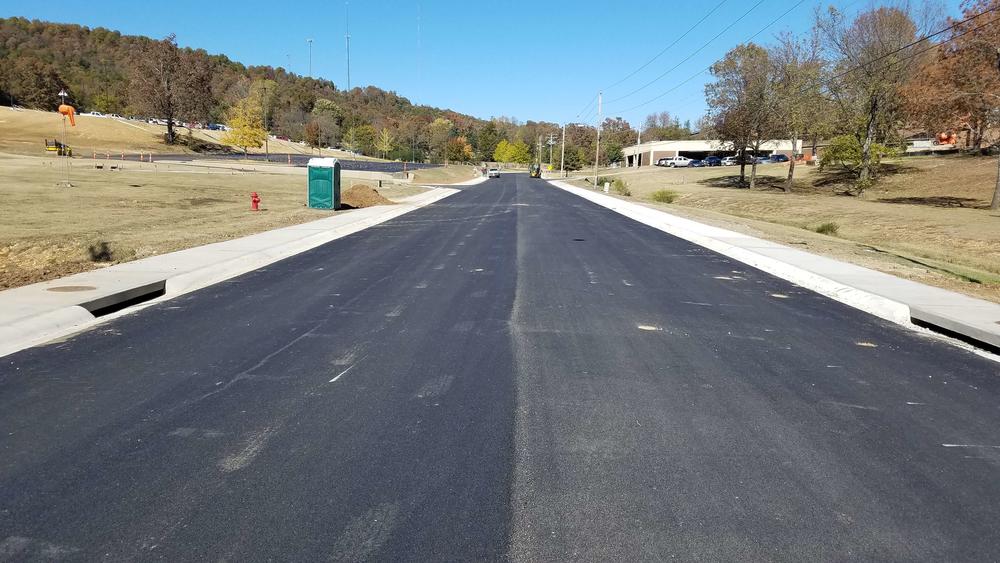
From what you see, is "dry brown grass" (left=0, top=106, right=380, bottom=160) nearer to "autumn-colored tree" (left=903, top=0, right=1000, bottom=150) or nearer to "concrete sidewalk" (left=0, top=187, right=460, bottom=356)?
"concrete sidewalk" (left=0, top=187, right=460, bottom=356)

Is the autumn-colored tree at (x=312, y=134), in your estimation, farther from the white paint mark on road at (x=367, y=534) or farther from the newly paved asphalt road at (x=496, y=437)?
the white paint mark on road at (x=367, y=534)

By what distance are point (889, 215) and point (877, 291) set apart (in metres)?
24.9

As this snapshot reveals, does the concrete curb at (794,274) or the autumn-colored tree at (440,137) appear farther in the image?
the autumn-colored tree at (440,137)

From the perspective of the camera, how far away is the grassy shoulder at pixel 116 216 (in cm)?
1402

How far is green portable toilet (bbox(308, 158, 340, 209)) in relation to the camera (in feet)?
86.6

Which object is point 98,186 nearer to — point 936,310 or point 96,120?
point 936,310

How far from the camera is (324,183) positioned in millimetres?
26844

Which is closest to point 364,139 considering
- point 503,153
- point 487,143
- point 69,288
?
point 503,153

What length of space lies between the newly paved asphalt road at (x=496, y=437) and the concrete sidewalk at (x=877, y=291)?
29.0 inches

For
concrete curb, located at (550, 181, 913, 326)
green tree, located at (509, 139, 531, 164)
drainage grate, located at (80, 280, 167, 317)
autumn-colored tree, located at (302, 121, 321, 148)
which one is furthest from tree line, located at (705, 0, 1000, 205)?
green tree, located at (509, 139, 531, 164)

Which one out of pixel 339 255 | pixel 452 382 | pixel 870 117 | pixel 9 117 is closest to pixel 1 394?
pixel 452 382

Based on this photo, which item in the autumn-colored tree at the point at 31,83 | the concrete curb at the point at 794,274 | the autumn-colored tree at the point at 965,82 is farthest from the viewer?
the autumn-colored tree at the point at 31,83

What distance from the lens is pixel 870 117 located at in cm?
4519

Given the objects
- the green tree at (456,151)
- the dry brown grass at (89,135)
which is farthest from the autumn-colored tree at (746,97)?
the green tree at (456,151)
